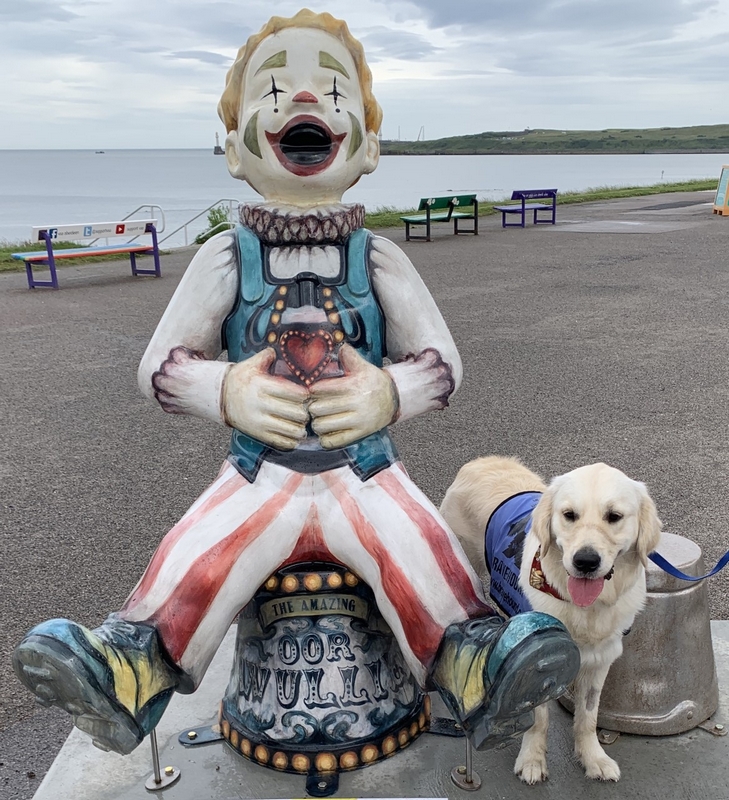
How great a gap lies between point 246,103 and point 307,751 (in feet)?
5.79

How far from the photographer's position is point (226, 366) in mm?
2252

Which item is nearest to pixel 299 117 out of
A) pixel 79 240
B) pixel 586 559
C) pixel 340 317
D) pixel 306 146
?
pixel 306 146

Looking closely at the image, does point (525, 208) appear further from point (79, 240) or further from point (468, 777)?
point (468, 777)

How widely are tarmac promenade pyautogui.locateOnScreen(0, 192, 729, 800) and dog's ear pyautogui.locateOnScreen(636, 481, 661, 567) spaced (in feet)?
2.68

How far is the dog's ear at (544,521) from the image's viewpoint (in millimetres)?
2213

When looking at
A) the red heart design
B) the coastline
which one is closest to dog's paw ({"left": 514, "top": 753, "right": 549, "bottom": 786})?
the red heart design

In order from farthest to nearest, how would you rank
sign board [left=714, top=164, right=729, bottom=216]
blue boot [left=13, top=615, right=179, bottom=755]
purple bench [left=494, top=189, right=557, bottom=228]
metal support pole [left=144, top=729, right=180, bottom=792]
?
sign board [left=714, top=164, right=729, bottom=216] → purple bench [left=494, top=189, right=557, bottom=228] → metal support pole [left=144, top=729, right=180, bottom=792] → blue boot [left=13, top=615, right=179, bottom=755]

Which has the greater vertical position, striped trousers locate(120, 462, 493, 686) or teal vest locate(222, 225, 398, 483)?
teal vest locate(222, 225, 398, 483)

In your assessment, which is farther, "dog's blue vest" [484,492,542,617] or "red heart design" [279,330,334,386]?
"dog's blue vest" [484,492,542,617]

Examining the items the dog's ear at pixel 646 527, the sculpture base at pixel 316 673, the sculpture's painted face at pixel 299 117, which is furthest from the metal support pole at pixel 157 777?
the sculpture's painted face at pixel 299 117

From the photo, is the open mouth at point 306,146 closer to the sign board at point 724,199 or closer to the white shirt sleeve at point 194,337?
the white shirt sleeve at point 194,337

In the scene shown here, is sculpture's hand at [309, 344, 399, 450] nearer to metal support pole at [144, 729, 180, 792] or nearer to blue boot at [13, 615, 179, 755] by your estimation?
blue boot at [13, 615, 179, 755]

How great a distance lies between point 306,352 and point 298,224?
34cm

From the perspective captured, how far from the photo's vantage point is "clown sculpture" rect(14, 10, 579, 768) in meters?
2.10
